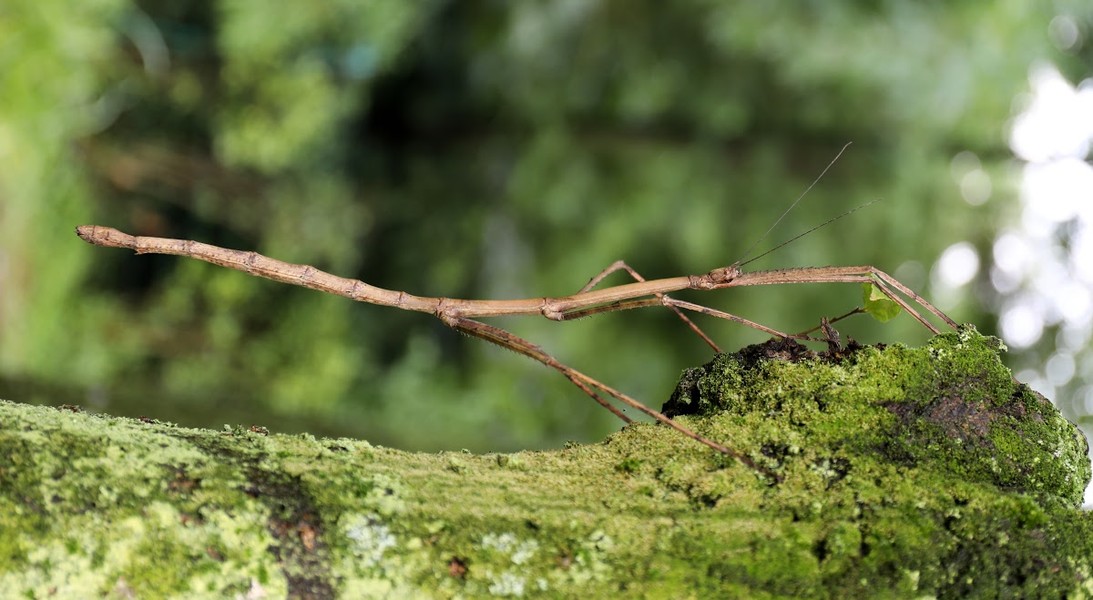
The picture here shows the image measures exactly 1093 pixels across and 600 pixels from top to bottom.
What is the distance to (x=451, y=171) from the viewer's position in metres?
8.02

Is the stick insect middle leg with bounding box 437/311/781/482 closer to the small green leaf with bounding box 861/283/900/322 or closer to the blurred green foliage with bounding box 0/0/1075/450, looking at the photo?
the small green leaf with bounding box 861/283/900/322

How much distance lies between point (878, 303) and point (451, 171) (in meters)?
6.11

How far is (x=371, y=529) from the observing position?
1.42 m

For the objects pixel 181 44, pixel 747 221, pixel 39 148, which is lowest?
pixel 39 148

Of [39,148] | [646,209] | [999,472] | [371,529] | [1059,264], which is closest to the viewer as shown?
[371,529]

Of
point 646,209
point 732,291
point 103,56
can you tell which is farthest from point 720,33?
point 103,56

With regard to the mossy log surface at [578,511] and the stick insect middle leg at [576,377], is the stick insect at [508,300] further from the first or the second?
the mossy log surface at [578,511]

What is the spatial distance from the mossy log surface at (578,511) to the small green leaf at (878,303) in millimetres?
587

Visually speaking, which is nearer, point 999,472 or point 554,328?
point 999,472

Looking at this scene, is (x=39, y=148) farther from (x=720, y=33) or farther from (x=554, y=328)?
(x=720, y=33)

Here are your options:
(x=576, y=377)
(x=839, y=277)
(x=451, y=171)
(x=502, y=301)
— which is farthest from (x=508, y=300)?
(x=451, y=171)

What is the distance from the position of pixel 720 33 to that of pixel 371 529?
6620mm

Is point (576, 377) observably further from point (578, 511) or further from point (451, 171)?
point (451, 171)

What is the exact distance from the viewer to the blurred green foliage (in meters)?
6.52
